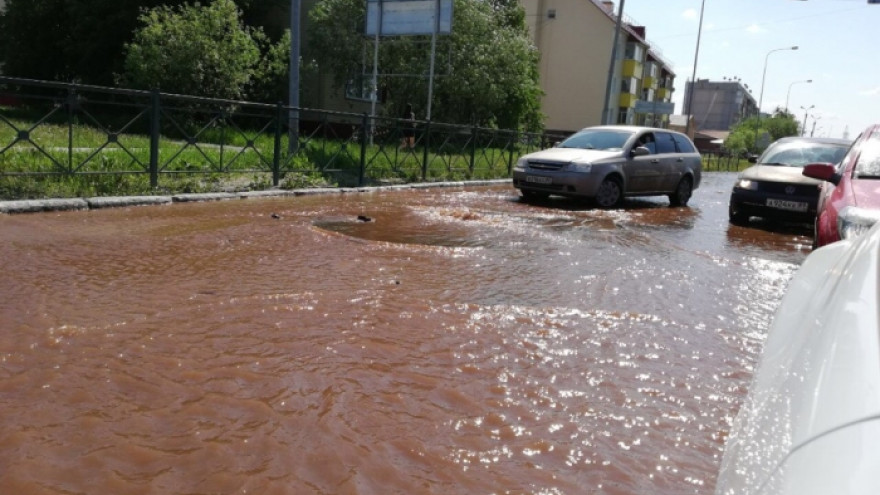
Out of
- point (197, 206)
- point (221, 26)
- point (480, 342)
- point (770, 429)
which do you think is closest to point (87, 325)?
point (480, 342)

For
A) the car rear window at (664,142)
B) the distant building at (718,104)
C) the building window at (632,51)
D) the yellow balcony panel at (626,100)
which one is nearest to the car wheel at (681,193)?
the car rear window at (664,142)

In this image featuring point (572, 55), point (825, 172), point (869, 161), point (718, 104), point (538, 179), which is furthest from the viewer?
point (718, 104)

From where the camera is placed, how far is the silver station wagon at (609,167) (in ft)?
39.4

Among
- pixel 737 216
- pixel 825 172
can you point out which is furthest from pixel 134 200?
pixel 737 216

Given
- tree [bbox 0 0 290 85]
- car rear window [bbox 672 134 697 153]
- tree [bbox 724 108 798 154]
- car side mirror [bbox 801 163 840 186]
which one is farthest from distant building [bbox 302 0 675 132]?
car side mirror [bbox 801 163 840 186]

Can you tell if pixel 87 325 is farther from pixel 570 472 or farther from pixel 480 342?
pixel 570 472

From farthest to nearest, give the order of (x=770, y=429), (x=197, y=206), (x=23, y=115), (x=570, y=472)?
(x=23, y=115) → (x=197, y=206) → (x=570, y=472) → (x=770, y=429)

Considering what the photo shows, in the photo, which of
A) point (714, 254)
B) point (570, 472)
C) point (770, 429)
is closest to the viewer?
point (770, 429)

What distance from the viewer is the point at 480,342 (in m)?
4.27

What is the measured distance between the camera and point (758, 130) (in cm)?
8606

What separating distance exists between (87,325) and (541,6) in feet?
147

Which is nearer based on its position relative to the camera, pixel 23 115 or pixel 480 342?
pixel 480 342

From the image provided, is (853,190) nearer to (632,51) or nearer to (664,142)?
(664,142)

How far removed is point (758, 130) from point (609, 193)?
83.6 meters
